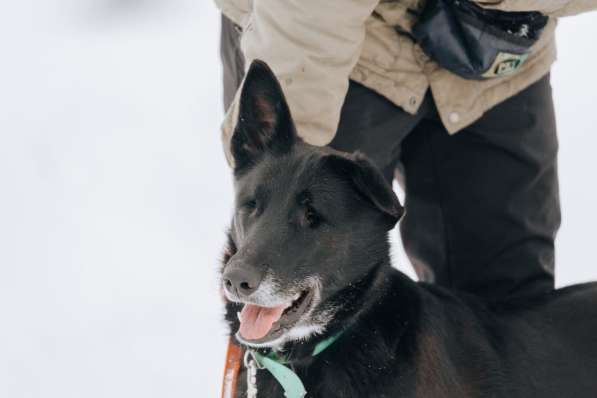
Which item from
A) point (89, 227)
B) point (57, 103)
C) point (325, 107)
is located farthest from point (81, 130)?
point (325, 107)

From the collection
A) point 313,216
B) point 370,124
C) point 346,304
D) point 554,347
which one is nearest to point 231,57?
point 370,124

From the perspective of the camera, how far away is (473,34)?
2.74 m

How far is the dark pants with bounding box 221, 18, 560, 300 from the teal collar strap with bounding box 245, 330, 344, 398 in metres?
0.75

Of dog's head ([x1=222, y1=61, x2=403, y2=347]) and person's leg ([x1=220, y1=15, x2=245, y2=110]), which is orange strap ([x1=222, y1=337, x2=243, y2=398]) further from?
person's leg ([x1=220, y1=15, x2=245, y2=110])

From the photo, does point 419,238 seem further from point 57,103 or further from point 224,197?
point 57,103

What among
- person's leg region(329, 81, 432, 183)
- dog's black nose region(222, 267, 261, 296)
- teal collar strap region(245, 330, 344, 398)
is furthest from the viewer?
person's leg region(329, 81, 432, 183)

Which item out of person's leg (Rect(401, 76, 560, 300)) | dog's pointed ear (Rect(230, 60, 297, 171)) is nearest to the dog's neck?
dog's pointed ear (Rect(230, 60, 297, 171))

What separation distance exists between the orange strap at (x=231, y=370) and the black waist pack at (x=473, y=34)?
1162 millimetres

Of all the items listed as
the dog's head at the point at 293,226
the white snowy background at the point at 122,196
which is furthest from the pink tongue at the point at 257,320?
the white snowy background at the point at 122,196

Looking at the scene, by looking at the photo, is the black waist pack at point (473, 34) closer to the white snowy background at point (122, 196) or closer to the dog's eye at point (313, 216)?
the dog's eye at point (313, 216)

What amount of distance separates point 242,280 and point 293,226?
9.9 inches

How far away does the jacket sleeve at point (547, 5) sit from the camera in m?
2.52

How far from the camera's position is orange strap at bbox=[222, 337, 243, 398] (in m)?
2.54

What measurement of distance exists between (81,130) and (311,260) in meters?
4.33
